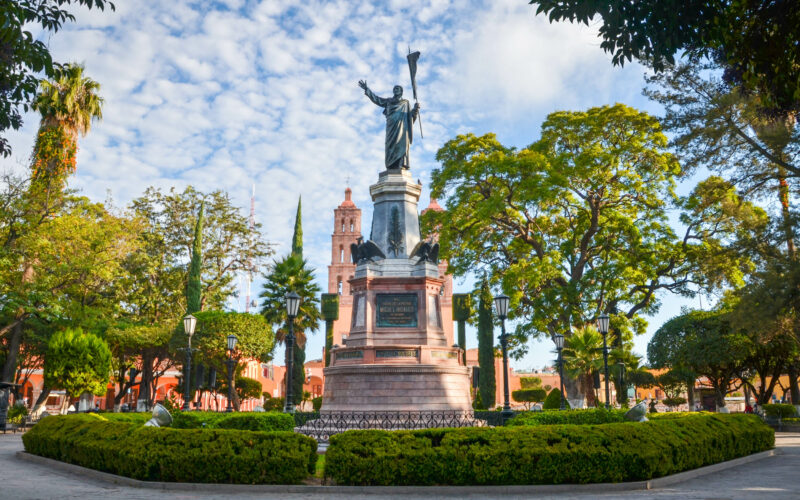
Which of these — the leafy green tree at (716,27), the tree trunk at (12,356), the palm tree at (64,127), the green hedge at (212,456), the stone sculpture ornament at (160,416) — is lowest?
the green hedge at (212,456)

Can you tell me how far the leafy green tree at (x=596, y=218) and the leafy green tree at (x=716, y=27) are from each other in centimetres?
2042

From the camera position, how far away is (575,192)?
30.5 metres

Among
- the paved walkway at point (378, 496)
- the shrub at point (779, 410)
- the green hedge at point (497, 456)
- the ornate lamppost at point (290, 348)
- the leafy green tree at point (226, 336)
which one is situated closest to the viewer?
the paved walkway at point (378, 496)

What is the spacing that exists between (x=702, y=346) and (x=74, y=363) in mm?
34197

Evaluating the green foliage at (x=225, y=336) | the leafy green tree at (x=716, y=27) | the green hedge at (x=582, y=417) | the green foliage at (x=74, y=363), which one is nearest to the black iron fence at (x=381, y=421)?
the green hedge at (x=582, y=417)

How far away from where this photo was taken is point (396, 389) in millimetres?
18406

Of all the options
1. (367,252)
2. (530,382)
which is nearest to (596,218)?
(367,252)

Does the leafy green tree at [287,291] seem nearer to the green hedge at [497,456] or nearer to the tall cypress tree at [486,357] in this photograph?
the tall cypress tree at [486,357]

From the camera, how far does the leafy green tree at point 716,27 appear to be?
7.51 m

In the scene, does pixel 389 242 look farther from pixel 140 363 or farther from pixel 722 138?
pixel 140 363

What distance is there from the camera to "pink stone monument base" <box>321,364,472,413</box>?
18266 mm

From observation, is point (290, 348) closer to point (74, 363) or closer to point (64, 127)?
point (74, 363)

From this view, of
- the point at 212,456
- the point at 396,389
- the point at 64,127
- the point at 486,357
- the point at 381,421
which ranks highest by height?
the point at 64,127

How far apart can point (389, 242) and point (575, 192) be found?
13.0 meters
